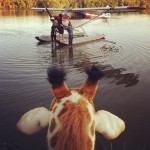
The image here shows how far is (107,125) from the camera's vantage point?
6.44 ft

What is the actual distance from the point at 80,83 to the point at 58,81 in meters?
6.98

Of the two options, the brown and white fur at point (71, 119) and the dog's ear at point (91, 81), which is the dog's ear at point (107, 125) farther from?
the dog's ear at point (91, 81)

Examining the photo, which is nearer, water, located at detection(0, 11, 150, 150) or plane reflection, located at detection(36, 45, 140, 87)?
water, located at detection(0, 11, 150, 150)

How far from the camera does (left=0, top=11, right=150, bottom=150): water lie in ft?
17.1

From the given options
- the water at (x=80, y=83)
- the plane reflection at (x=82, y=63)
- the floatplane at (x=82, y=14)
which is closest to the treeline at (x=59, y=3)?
the floatplane at (x=82, y=14)

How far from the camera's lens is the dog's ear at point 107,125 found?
1950mm

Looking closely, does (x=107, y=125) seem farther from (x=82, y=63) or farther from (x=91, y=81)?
(x=82, y=63)

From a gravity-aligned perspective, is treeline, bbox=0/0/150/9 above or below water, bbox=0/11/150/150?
above

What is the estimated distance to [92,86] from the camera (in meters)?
1.96

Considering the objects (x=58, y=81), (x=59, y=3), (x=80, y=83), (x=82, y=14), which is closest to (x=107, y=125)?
(x=58, y=81)

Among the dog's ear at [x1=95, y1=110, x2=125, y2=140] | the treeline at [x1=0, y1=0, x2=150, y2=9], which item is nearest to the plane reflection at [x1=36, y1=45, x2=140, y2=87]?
the dog's ear at [x1=95, y1=110, x2=125, y2=140]

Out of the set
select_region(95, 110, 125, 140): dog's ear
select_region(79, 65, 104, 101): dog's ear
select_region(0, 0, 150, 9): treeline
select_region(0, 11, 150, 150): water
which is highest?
select_region(0, 0, 150, 9): treeline

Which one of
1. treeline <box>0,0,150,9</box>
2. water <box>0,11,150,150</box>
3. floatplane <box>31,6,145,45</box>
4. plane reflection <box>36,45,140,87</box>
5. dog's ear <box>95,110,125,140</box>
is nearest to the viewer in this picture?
dog's ear <box>95,110,125,140</box>

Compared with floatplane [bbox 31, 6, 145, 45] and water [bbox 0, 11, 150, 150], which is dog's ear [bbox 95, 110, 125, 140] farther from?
floatplane [bbox 31, 6, 145, 45]
